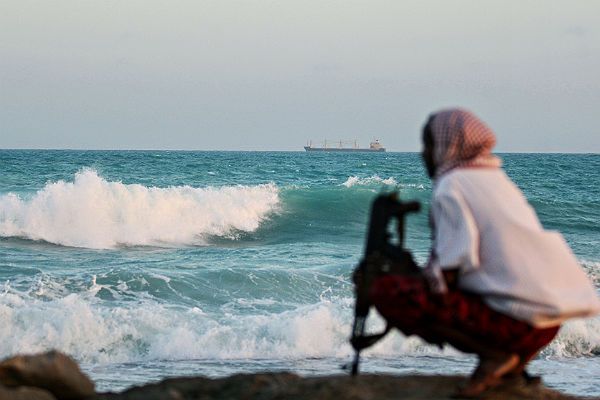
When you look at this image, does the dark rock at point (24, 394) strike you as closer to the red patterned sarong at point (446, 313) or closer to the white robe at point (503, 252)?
the red patterned sarong at point (446, 313)

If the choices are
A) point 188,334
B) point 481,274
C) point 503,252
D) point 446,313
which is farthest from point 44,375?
point 188,334

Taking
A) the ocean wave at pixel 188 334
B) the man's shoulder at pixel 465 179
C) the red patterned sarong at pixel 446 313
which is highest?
the man's shoulder at pixel 465 179

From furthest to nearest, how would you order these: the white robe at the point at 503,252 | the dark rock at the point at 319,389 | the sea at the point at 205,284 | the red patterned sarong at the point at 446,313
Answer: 1. the sea at the point at 205,284
2. the dark rock at the point at 319,389
3. the red patterned sarong at the point at 446,313
4. the white robe at the point at 503,252

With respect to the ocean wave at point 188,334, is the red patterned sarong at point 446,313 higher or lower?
higher

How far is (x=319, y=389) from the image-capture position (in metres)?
4.33

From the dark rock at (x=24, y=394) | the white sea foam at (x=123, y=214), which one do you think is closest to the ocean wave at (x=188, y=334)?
the dark rock at (x=24, y=394)

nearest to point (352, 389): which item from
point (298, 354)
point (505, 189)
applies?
point (505, 189)

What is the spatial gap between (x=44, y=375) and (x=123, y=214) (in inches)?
652

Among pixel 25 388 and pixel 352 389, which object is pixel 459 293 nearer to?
pixel 352 389

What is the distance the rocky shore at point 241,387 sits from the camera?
4.33m

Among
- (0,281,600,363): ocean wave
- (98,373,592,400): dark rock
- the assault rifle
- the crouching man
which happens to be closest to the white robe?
the crouching man

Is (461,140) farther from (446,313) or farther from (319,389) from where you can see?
(319,389)

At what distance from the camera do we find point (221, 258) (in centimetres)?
1597

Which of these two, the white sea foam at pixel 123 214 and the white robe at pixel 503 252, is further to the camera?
the white sea foam at pixel 123 214
